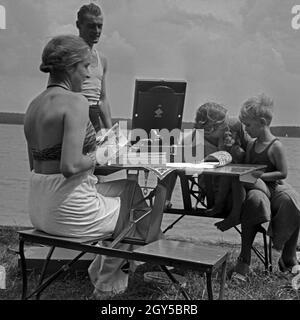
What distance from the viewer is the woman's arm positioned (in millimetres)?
2123

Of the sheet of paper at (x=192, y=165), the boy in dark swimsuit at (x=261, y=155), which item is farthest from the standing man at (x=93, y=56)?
the boy in dark swimsuit at (x=261, y=155)

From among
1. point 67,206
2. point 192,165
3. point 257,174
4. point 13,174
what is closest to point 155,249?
point 67,206

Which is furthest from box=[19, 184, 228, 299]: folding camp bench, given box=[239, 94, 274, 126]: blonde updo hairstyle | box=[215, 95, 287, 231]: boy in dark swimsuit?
box=[239, 94, 274, 126]: blonde updo hairstyle

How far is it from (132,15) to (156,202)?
1686mm

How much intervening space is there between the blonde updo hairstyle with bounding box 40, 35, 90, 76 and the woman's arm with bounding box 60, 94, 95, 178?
0.16 m

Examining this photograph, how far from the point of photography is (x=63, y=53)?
221 centimetres

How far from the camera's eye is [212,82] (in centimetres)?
367

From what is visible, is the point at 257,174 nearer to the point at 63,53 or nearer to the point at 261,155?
the point at 261,155

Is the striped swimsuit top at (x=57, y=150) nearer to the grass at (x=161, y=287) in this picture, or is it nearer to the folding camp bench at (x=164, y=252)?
the folding camp bench at (x=164, y=252)

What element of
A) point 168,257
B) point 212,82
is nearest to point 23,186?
point 212,82

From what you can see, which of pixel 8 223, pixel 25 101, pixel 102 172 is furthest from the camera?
pixel 8 223

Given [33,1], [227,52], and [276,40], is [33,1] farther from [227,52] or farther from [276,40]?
[276,40]

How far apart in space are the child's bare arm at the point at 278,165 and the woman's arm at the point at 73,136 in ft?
3.75
